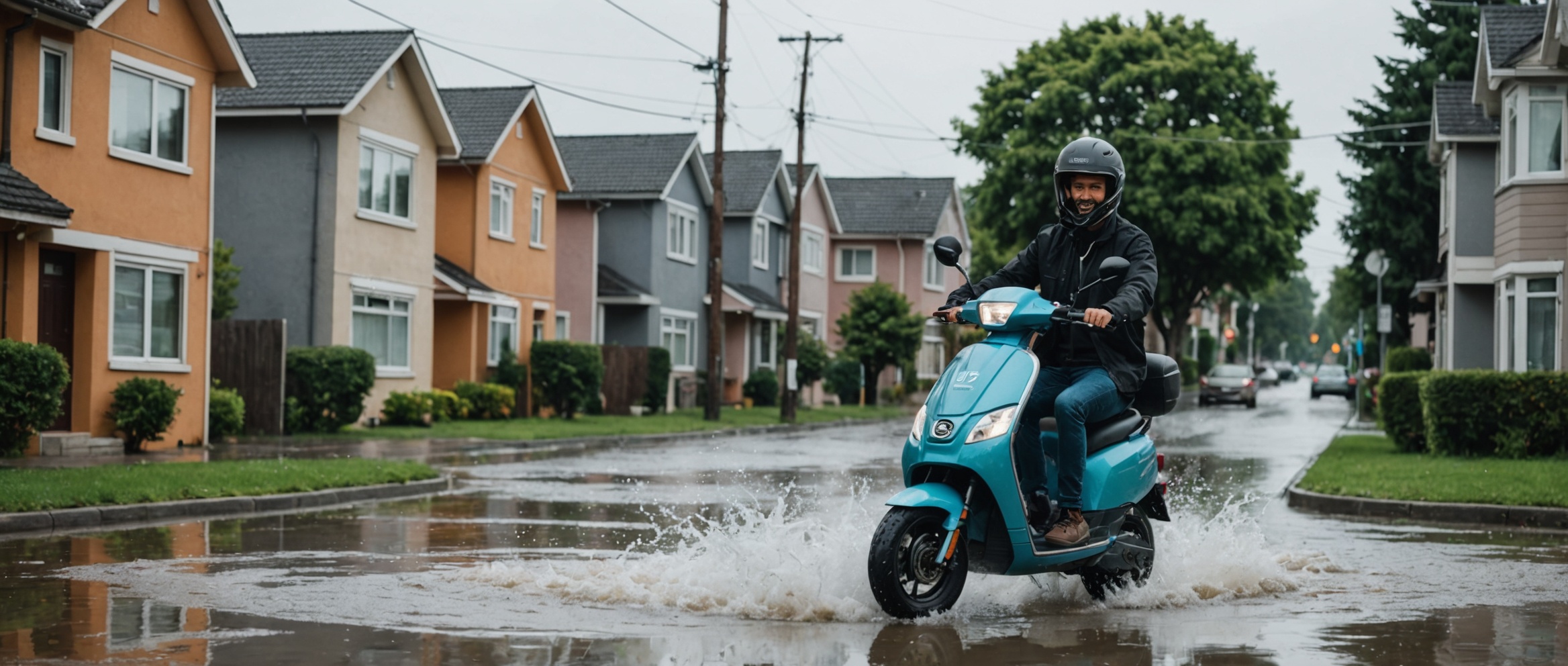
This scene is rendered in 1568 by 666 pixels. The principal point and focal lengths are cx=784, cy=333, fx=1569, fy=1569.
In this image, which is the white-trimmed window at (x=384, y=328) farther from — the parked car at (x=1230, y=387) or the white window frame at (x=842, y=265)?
the parked car at (x=1230, y=387)

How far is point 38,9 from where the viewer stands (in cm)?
1784

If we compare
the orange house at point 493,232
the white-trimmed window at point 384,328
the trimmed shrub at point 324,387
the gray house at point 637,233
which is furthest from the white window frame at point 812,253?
the trimmed shrub at point 324,387

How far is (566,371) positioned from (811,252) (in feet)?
68.9

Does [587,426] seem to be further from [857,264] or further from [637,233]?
[857,264]

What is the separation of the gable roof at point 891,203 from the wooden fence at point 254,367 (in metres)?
33.4

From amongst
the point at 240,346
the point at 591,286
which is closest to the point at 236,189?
the point at 240,346

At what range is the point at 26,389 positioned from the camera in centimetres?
1573

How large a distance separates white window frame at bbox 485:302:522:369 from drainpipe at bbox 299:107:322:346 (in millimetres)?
6003

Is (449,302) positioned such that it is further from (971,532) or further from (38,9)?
(971,532)

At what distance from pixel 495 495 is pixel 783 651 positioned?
924cm

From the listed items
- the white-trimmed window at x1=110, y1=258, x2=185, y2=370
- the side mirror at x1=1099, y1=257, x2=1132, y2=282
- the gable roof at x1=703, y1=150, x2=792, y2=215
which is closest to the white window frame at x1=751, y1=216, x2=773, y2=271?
the gable roof at x1=703, y1=150, x2=792, y2=215

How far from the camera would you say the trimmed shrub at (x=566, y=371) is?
108 ft

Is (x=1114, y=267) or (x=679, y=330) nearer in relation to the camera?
(x=1114, y=267)

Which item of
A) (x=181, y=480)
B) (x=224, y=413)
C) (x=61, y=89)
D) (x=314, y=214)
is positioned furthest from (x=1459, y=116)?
(x=181, y=480)
